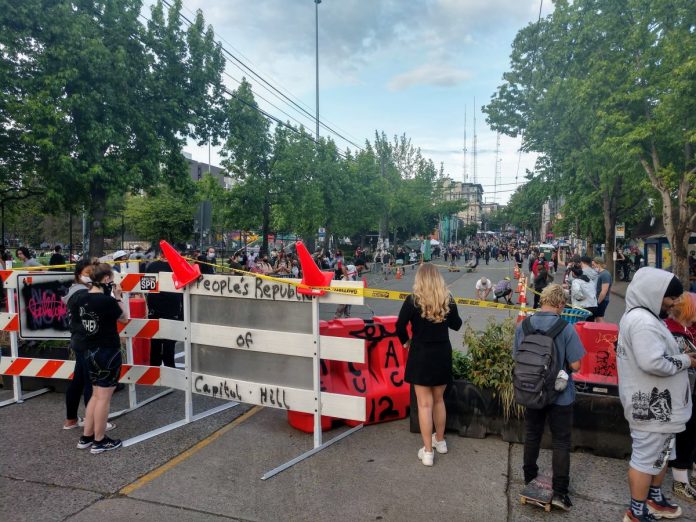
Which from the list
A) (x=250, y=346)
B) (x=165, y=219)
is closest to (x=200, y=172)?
(x=165, y=219)

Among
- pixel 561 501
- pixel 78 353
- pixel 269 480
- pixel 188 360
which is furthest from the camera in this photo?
pixel 188 360

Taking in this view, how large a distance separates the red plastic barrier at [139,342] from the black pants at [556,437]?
489 cm

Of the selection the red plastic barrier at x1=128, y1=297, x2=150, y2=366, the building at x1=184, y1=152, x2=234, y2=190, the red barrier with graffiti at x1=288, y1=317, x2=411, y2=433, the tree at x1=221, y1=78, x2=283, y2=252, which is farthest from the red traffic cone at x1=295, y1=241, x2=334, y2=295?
the building at x1=184, y1=152, x2=234, y2=190

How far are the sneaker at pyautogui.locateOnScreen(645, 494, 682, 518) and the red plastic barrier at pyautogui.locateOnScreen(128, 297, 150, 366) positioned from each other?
5.72 meters

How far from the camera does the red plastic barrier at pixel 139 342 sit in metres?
6.52

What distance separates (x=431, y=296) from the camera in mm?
4227

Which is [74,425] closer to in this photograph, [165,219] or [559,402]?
[559,402]

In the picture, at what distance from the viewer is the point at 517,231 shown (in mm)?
158250

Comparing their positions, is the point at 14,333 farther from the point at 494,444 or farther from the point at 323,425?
the point at 494,444

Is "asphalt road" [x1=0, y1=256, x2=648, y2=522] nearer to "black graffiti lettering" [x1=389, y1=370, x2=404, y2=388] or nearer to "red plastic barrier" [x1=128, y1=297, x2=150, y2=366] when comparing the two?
"black graffiti lettering" [x1=389, y1=370, x2=404, y2=388]

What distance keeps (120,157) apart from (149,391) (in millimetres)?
13104

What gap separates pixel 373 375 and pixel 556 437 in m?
2.11

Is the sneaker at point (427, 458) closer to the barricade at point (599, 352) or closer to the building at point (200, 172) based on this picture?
the barricade at point (599, 352)

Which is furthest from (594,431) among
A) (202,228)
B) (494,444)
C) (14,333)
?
(202,228)
